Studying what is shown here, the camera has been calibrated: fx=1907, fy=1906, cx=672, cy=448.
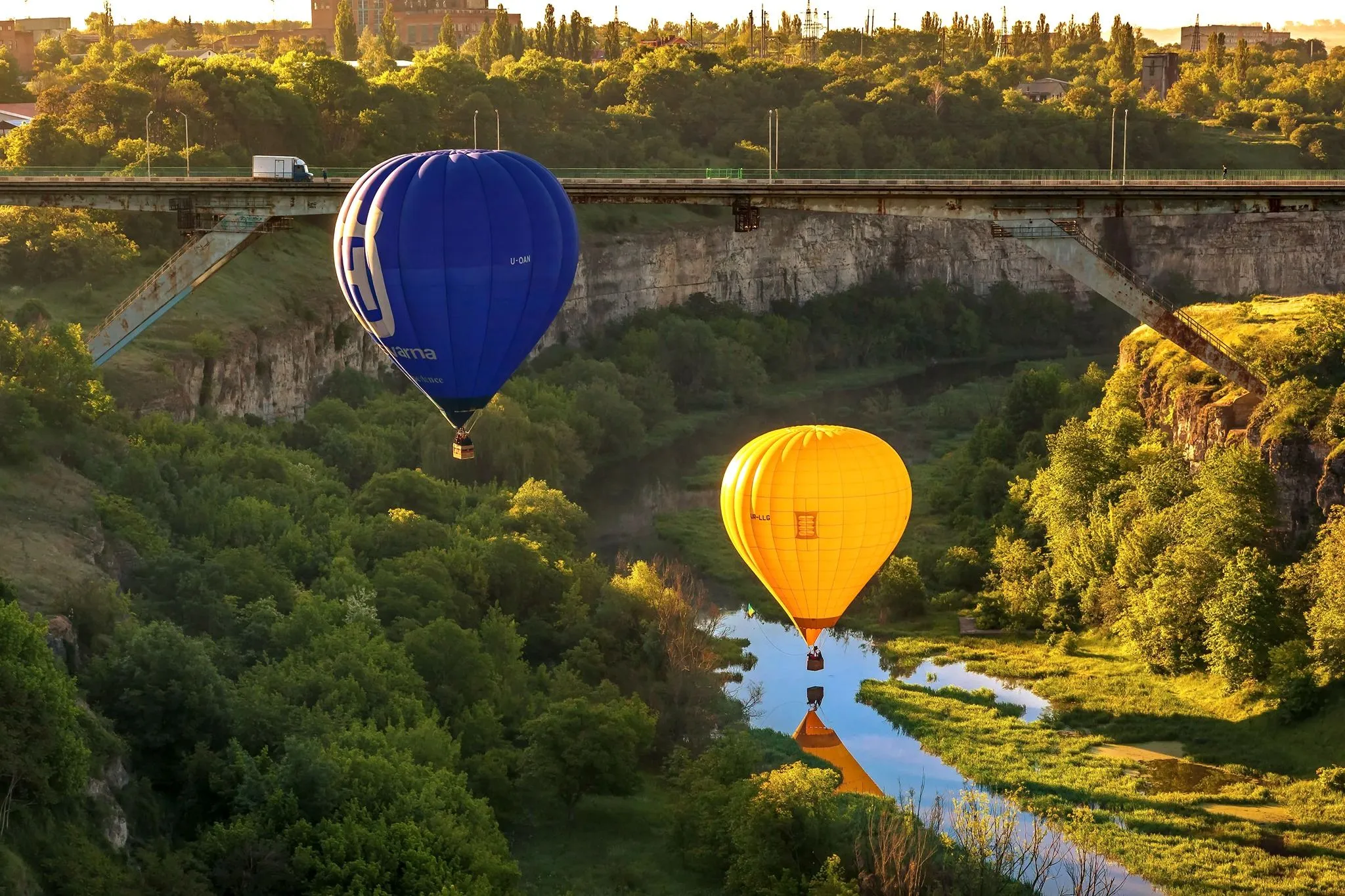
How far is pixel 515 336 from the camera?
1526 inches

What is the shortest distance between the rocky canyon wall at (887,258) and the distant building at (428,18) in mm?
94218

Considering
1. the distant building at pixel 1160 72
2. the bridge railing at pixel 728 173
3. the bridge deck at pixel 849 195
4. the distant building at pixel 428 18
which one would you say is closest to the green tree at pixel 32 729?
the bridge deck at pixel 849 195

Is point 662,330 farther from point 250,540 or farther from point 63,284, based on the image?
point 250,540

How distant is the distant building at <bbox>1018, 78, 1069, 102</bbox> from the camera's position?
13968cm

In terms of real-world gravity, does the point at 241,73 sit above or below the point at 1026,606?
above

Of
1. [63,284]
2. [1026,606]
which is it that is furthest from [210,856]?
[63,284]

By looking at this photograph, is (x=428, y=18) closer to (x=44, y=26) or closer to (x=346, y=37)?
(x=44, y=26)

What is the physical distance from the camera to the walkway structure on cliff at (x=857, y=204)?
165 feet

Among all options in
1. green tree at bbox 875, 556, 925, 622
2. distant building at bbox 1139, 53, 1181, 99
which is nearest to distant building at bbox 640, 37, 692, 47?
distant building at bbox 1139, 53, 1181, 99

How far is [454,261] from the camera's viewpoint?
37.0 meters

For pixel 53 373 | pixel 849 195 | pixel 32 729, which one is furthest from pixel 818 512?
pixel 53 373

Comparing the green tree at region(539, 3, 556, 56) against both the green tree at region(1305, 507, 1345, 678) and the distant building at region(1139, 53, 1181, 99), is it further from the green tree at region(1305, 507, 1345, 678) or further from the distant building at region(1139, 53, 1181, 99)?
the green tree at region(1305, 507, 1345, 678)

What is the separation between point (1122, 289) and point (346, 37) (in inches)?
4495

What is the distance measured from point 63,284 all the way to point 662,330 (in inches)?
1281
